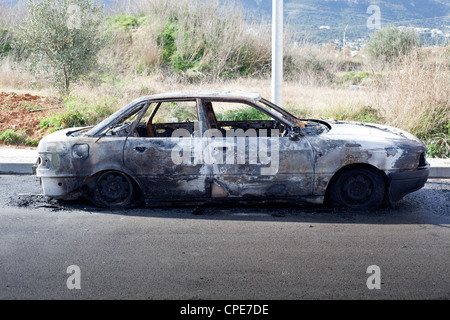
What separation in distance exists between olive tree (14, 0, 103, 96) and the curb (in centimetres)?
403

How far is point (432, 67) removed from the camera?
10.4m

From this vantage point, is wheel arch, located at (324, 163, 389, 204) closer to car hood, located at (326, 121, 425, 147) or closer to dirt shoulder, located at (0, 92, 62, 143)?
car hood, located at (326, 121, 425, 147)

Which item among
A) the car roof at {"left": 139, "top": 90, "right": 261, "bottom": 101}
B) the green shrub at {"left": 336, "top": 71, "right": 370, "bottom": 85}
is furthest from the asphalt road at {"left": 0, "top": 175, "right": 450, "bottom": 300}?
the green shrub at {"left": 336, "top": 71, "right": 370, "bottom": 85}

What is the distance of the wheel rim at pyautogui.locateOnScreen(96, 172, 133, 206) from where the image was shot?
6.41 meters

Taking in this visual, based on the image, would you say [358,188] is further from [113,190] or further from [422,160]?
[113,190]

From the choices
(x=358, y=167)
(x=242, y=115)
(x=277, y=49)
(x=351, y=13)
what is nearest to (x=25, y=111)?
(x=242, y=115)

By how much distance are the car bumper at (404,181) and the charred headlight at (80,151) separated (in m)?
3.84

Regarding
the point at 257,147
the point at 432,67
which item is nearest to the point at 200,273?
the point at 257,147

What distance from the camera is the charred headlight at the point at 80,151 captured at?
634 cm

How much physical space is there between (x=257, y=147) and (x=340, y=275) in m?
2.24

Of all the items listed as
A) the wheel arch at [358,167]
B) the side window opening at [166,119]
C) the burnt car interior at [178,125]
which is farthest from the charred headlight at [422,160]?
the side window opening at [166,119]

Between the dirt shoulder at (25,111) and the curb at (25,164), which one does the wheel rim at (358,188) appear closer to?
the curb at (25,164)
